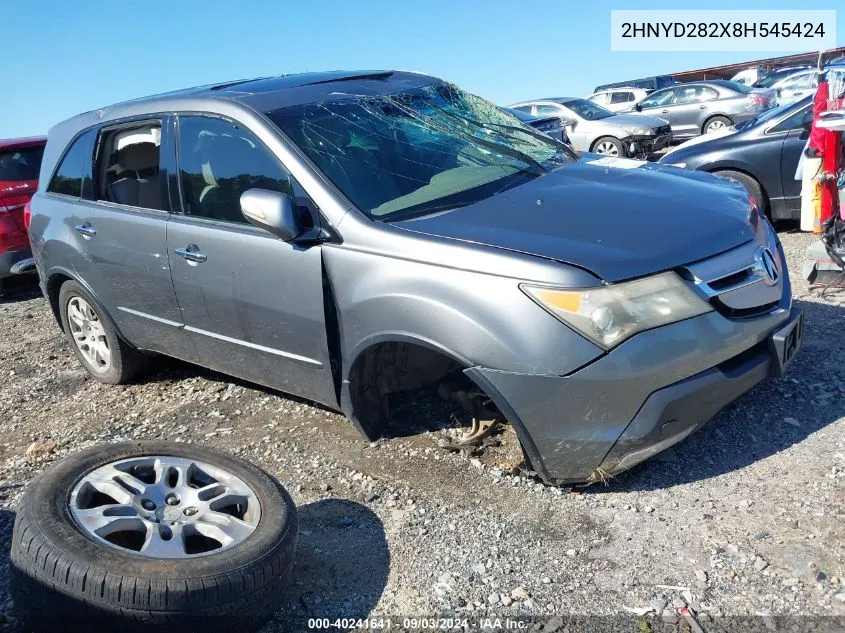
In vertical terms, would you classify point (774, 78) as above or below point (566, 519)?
below

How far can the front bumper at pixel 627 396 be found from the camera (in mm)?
2814

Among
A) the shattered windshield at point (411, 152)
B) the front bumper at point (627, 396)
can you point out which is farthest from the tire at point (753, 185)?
the front bumper at point (627, 396)

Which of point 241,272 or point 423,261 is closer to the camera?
point 423,261

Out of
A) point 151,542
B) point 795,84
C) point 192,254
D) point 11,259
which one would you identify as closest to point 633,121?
point 795,84

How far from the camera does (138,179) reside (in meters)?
4.47

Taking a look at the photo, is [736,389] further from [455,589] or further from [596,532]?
[455,589]

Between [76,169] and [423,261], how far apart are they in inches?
116

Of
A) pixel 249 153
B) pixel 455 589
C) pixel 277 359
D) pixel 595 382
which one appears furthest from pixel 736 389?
pixel 249 153

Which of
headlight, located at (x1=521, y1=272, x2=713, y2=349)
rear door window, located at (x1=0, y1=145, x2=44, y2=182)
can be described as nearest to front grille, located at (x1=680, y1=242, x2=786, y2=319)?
headlight, located at (x1=521, y1=272, x2=713, y2=349)

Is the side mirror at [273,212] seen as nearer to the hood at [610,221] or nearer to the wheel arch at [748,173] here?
the hood at [610,221]

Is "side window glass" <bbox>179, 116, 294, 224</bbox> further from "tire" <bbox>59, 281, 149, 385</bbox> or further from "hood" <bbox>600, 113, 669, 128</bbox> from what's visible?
"hood" <bbox>600, 113, 669, 128</bbox>

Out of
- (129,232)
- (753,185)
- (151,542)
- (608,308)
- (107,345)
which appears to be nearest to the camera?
(151,542)

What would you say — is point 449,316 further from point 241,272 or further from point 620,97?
point 620,97

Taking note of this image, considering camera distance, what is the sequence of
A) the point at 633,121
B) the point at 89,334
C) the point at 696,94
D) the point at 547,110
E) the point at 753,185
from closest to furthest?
the point at 89,334 → the point at 753,185 → the point at 633,121 → the point at 547,110 → the point at 696,94
